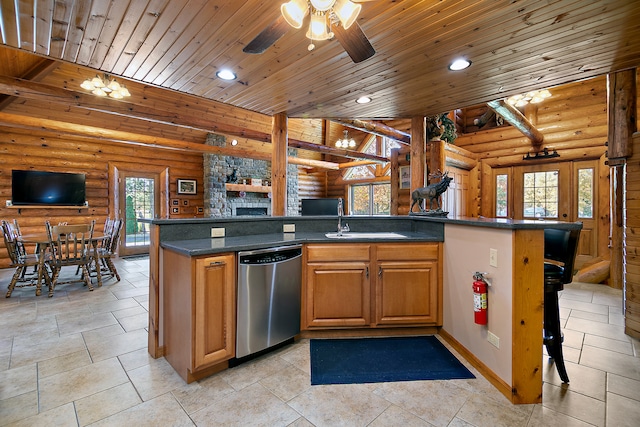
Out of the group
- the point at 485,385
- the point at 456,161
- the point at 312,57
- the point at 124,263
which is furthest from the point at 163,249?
the point at 456,161

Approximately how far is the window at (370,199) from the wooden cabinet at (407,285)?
704cm

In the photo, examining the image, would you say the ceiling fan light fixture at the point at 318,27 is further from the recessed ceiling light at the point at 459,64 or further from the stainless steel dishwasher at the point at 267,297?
the stainless steel dishwasher at the point at 267,297

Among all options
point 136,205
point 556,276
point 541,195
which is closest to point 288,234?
point 556,276

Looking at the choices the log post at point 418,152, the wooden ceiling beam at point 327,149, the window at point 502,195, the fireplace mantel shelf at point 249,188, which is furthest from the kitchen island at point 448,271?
the fireplace mantel shelf at point 249,188

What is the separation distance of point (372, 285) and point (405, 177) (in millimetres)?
3362

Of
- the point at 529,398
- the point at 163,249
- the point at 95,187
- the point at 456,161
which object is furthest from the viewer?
the point at 95,187

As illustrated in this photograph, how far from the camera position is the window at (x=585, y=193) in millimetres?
5617

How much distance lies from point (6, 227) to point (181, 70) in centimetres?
362

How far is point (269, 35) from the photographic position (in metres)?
1.80

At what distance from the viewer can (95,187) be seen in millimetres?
6484

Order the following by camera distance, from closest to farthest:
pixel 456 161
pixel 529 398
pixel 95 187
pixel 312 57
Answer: pixel 529 398
pixel 312 57
pixel 456 161
pixel 95 187

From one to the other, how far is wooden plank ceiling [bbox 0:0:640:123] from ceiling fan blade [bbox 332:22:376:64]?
0.19 m

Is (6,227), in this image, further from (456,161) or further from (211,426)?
(456,161)

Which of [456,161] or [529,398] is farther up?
[456,161]
